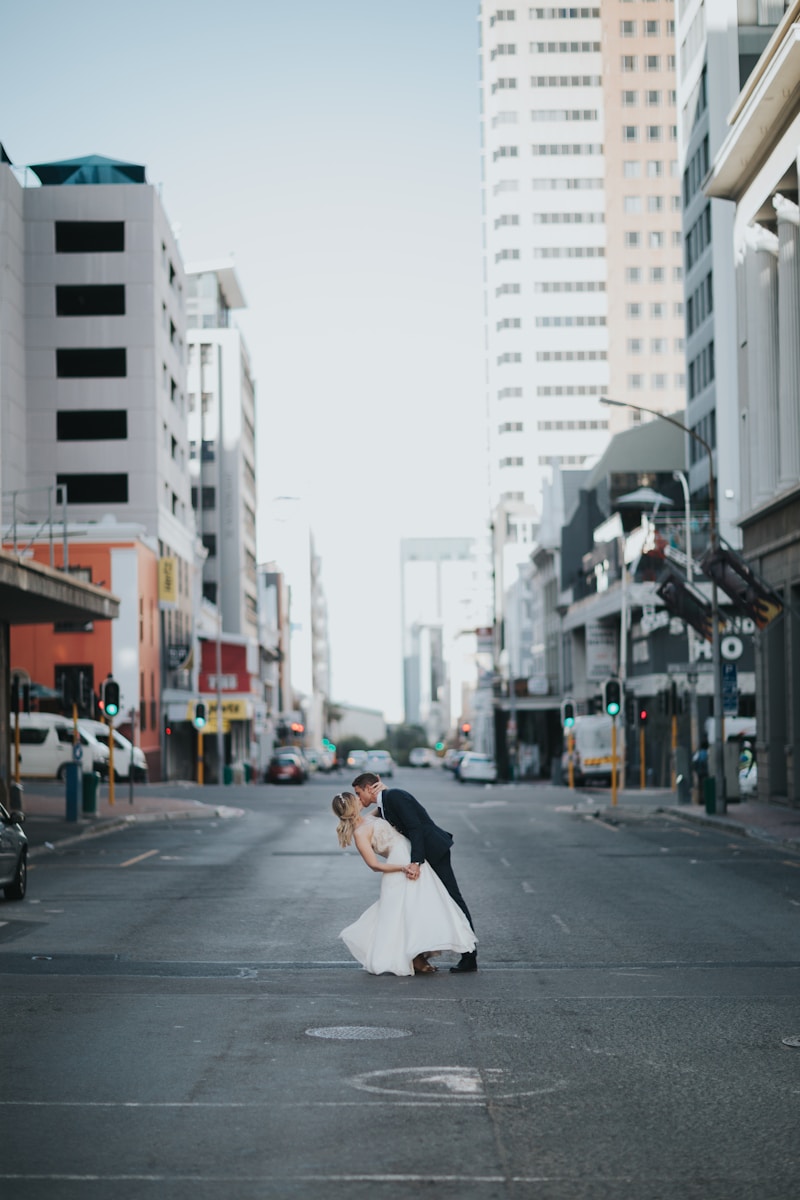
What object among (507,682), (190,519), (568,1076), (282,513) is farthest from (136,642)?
(282,513)

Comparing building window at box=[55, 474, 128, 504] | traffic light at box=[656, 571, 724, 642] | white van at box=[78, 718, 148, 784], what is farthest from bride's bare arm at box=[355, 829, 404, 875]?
building window at box=[55, 474, 128, 504]

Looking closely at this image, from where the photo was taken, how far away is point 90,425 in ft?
244

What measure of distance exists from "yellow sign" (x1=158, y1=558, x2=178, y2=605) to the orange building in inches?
91.4

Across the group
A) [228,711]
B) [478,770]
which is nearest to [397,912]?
[478,770]

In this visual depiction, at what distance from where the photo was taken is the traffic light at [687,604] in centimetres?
4259

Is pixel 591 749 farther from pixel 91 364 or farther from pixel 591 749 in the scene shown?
pixel 91 364

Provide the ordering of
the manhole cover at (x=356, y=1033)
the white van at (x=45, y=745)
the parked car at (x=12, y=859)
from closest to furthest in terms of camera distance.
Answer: the manhole cover at (x=356, y=1033), the parked car at (x=12, y=859), the white van at (x=45, y=745)

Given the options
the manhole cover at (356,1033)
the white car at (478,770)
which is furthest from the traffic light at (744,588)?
the white car at (478,770)

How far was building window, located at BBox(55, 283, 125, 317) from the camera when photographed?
74875 mm

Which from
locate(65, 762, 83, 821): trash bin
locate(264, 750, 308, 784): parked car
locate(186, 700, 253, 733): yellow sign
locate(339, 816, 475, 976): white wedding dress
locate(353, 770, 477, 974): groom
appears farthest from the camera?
locate(186, 700, 253, 733): yellow sign

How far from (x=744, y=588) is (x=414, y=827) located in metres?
27.0

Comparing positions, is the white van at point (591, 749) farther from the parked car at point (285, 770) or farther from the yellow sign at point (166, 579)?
the yellow sign at point (166, 579)

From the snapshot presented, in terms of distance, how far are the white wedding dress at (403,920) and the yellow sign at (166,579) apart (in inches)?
2325

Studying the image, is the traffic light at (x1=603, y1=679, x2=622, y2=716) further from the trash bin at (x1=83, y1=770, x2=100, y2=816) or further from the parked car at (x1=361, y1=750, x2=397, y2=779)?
the parked car at (x1=361, y1=750, x2=397, y2=779)
